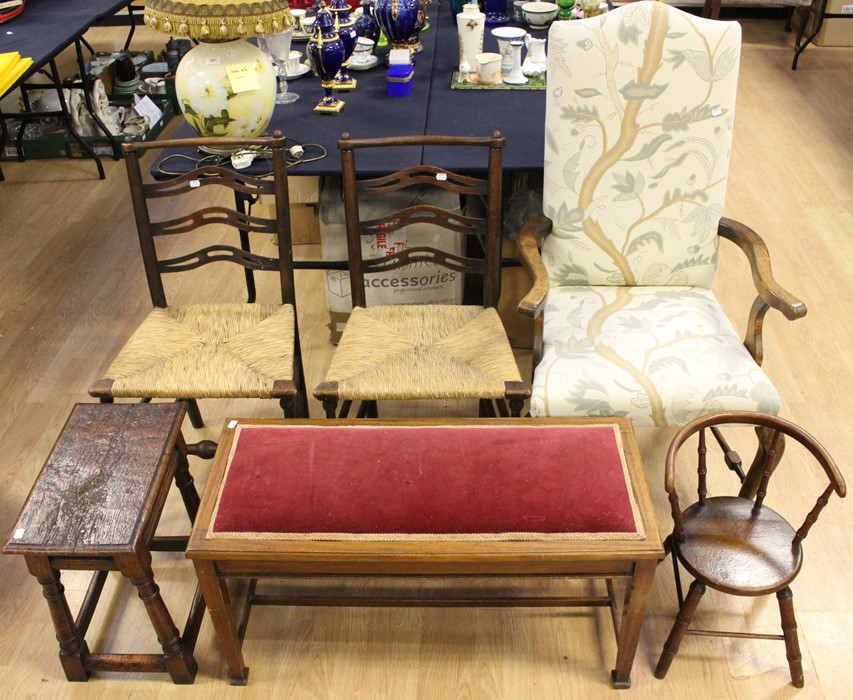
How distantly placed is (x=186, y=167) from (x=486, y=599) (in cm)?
141

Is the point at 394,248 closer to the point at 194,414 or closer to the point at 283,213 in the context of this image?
the point at 283,213

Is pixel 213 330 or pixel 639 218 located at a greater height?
pixel 639 218

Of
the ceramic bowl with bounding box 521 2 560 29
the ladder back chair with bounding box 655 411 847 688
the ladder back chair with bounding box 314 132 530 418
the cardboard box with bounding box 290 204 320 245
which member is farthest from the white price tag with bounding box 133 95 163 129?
the ladder back chair with bounding box 655 411 847 688

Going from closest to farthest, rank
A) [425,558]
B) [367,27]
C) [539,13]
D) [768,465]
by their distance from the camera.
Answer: [425,558]
[768,465]
[367,27]
[539,13]

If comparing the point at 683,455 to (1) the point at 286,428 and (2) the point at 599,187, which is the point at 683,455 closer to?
(2) the point at 599,187

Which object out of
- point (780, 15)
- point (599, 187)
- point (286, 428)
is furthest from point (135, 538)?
point (780, 15)

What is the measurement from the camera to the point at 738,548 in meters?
1.72

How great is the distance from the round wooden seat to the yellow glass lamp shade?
4.96 feet

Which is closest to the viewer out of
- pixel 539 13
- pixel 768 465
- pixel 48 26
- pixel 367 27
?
pixel 768 465

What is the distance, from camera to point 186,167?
2.33 meters

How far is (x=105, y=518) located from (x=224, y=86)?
46.3 inches

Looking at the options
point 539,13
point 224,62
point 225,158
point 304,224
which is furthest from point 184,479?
point 539,13

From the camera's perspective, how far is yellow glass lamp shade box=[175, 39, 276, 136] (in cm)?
220

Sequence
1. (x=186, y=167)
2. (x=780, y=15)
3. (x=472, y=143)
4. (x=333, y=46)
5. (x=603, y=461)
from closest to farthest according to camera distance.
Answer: (x=603, y=461)
(x=472, y=143)
(x=186, y=167)
(x=333, y=46)
(x=780, y=15)
